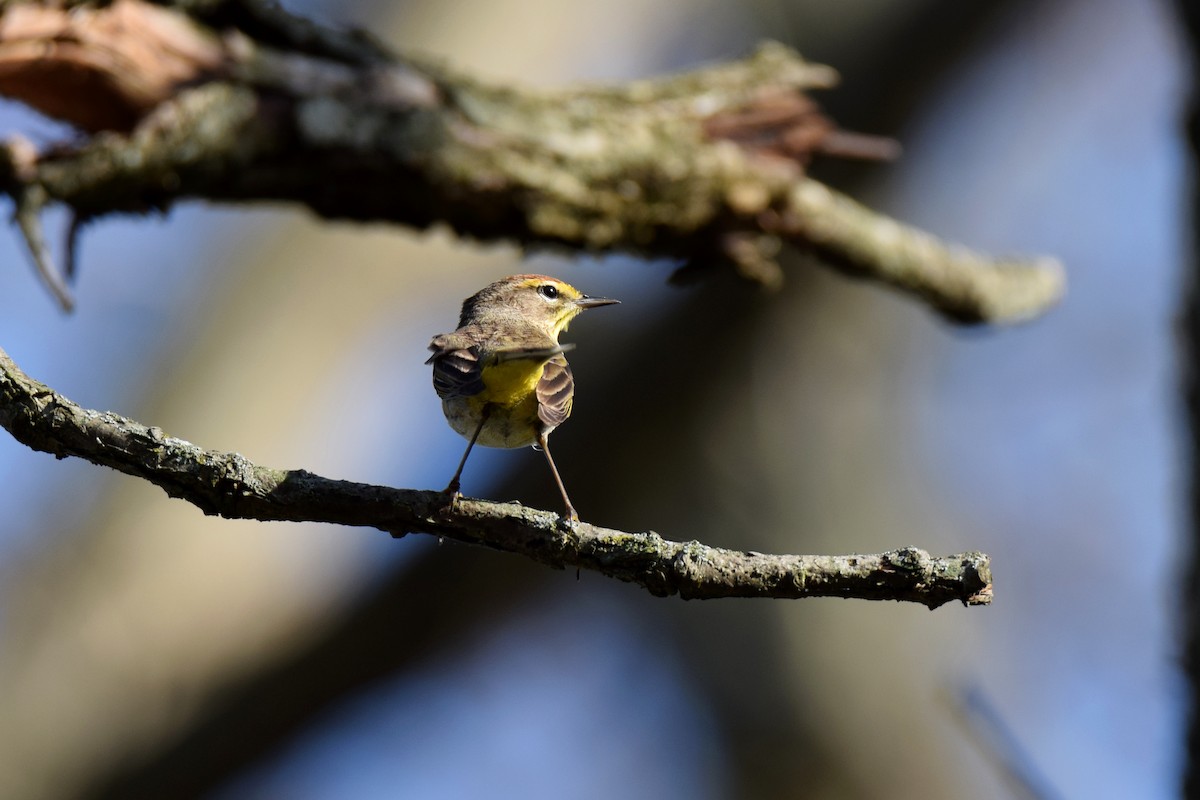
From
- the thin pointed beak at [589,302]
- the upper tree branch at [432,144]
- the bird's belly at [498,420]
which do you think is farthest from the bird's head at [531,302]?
the bird's belly at [498,420]

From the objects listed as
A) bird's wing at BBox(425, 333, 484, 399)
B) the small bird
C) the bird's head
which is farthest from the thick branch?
the bird's head

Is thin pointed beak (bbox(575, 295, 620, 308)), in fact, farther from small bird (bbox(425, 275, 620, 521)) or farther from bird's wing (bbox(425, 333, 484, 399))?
bird's wing (bbox(425, 333, 484, 399))

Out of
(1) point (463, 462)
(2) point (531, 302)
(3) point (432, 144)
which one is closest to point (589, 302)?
(2) point (531, 302)

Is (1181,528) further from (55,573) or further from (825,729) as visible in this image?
(55,573)

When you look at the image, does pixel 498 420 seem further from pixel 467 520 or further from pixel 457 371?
pixel 467 520

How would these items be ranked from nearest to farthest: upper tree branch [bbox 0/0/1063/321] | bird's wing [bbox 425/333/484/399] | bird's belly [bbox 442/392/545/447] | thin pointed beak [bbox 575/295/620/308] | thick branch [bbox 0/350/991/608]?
thick branch [bbox 0/350/991/608] < bird's wing [bbox 425/333/484/399] < bird's belly [bbox 442/392/545/447] < upper tree branch [bbox 0/0/1063/321] < thin pointed beak [bbox 575/295/620/308]
